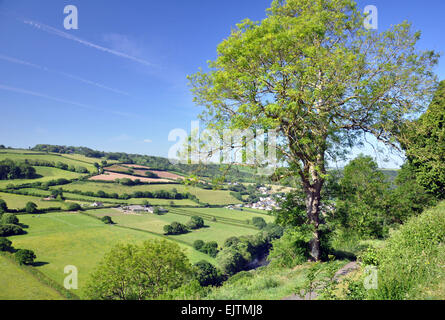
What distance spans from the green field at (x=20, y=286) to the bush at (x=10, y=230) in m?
11.2

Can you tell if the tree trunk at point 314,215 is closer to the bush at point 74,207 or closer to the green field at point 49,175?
the bush at point 74,207

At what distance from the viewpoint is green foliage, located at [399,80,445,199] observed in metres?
10.0

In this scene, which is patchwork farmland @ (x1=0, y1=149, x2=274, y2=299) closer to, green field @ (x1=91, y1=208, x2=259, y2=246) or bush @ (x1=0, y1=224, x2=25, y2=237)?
green field @ (x1=91, y1=208, x2=259, y2=246)

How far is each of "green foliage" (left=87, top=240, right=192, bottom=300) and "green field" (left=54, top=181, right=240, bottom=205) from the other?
32839 mm

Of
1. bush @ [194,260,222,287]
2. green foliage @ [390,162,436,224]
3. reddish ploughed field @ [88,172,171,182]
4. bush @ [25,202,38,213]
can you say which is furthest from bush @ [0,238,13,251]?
reddish ploughed field @ [88,172,171,182]

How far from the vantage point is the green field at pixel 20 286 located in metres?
12.3

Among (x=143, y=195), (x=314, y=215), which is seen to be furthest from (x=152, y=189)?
(x=314, y=215)

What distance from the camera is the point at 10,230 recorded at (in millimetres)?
27078

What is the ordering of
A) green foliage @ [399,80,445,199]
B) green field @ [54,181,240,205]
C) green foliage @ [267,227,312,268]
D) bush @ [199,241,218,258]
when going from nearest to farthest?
green foliage @ [399,80,445,199] → green foliage @ [267,227,312,268] → bush @ [199,241,218,258] → green field @ [54,181,240,205]

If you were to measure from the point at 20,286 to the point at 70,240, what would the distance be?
61.8 feet

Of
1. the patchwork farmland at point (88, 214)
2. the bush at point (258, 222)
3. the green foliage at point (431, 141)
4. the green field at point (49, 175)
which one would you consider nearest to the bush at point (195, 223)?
the patchwork farmland at point (88, 214)
